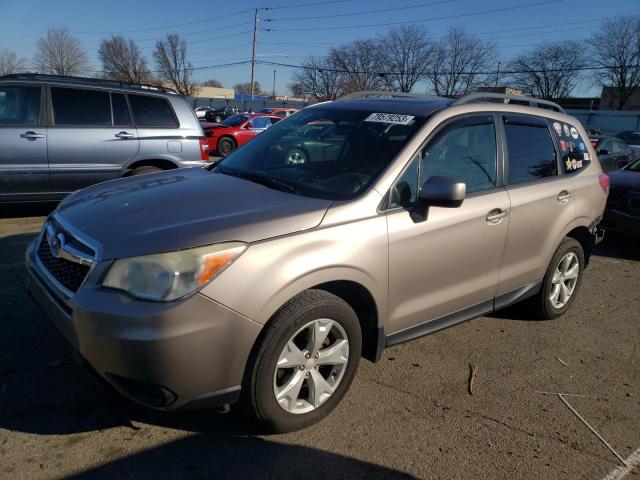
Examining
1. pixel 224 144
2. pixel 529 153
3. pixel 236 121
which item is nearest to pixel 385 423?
pixel 529 153

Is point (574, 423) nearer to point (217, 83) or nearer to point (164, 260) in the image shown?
point (164, 260)

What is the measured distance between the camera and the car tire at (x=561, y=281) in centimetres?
420

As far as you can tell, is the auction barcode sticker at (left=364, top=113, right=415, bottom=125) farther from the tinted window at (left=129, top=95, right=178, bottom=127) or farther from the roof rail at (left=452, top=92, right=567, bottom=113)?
Result: the tinted window at (left=129, top=95, right=178, bottom=127)

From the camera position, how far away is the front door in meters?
2.96

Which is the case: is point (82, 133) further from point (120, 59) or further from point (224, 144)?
point (120, 59)

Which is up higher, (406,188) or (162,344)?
(406,188)

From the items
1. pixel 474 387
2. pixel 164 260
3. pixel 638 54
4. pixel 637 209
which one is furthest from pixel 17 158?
pixel 638 54

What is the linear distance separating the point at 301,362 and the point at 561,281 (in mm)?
2854

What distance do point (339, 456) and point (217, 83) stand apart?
138 m

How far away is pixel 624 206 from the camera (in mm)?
7031

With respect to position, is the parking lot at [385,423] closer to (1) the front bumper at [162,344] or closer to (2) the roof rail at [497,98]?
(1) the front bumper at [162,344]

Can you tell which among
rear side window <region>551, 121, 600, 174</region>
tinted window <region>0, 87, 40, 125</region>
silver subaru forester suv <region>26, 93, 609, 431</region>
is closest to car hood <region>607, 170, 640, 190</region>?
rear side window <region>551, 121, 600, 174</region>

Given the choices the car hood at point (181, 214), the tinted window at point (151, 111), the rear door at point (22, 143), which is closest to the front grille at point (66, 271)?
the car hood at point (181, 214)

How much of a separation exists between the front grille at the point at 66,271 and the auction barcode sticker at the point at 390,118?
79.8 inches
